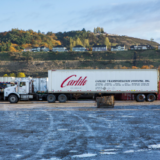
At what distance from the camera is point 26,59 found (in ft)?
399

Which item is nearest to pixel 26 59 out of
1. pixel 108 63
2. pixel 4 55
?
pixel 4 55

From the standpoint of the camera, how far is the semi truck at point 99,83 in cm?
3066

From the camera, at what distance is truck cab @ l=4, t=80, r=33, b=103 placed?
3072cm

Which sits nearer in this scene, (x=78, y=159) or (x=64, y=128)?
(x=78, y=159)

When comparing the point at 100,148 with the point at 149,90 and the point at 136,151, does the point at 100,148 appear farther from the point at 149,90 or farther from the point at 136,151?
the point at 149,90

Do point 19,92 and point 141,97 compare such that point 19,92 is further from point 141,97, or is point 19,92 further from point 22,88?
point 141,97

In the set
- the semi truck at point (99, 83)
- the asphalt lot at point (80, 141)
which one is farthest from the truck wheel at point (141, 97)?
the asphalt lot at point (80, 141)

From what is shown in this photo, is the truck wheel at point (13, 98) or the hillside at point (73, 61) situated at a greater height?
the hillside at point (73, 61)

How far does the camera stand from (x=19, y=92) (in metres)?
31.1

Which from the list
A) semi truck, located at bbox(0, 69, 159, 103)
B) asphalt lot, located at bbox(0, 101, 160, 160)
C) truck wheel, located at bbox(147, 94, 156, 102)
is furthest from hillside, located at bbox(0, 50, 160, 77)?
asphalt lot, located at bbox(0, 101, 160, 160)

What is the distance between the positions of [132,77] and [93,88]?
4.98 m

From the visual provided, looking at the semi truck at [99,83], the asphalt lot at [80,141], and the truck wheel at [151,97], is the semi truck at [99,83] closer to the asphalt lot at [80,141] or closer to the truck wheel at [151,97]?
the truck wheel at [151,97]

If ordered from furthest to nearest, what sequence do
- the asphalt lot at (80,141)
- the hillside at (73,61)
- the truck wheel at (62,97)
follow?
the hillside at (73,61) → the truck wheel at (62,97) → the asphalt lot at (80,141)

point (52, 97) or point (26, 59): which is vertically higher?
point (26, 59)
